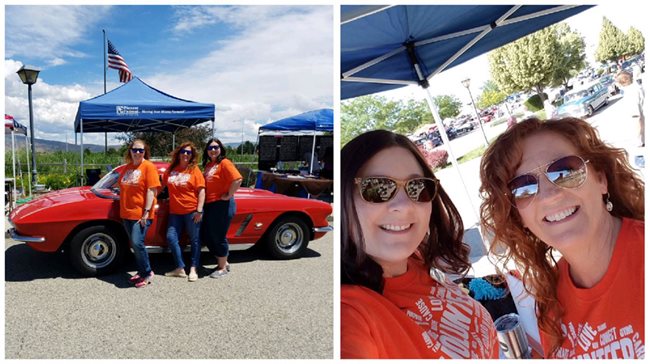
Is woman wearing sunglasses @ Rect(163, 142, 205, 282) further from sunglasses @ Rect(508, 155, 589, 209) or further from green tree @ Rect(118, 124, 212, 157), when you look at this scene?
sunglasses @ Rect(508, 155, 589, 209)

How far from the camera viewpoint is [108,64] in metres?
2.74

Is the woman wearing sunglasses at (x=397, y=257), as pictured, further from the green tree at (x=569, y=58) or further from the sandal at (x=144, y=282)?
the sandal at (x=144, y=282)

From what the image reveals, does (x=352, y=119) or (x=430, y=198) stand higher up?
(x=352, y=119)

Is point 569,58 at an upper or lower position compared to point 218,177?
upper

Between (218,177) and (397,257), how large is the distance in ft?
6.62

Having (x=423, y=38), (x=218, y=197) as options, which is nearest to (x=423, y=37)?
(x=423, y=38)

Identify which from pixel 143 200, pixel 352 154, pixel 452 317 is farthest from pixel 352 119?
pixel 143 200

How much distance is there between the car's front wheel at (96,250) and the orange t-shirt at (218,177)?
715mm

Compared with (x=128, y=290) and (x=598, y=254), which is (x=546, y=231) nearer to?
(x=598, y=254)

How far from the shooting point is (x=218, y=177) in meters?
3.19

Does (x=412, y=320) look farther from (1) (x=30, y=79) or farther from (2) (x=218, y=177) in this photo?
(1) (x=30, y=79)

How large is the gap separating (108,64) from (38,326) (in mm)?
1448

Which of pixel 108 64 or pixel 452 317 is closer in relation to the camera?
pixel 452 317

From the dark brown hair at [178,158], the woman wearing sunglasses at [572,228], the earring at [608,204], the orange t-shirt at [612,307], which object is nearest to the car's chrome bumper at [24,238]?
the dark brown hair at [178,158]
